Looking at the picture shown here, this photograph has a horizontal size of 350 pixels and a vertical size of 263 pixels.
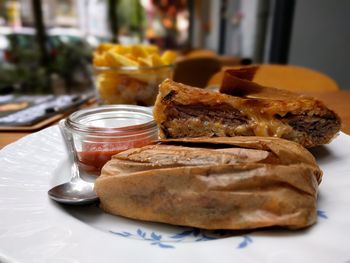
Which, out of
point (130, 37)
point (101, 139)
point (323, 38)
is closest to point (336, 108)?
Result: point (101, 139)

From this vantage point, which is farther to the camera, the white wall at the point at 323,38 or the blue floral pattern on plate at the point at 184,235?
the white wall at the point at 323,38

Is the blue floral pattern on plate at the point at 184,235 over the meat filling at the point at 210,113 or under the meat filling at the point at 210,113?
under

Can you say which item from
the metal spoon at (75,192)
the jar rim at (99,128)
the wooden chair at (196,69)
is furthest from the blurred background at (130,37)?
the metal spoon at (75,192)

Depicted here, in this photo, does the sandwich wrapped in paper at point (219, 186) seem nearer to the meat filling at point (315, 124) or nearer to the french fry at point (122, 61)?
the meat filling at point (315, 124)

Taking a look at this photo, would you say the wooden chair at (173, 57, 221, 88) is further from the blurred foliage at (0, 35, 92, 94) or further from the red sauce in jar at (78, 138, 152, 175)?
the red sauce in jar at (78, 138, 152, 175)

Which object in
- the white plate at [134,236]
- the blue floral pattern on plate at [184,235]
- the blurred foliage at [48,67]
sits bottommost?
the blurred foliage at [48,67]

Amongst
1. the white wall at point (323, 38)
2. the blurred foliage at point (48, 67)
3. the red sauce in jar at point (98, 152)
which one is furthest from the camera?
the blurred foliage at point (48, 67)

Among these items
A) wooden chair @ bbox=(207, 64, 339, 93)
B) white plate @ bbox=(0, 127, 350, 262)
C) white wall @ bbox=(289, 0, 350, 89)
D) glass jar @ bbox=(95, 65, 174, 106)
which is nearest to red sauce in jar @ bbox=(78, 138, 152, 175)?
white plate @ bbox=(0, 127, 350, 262)

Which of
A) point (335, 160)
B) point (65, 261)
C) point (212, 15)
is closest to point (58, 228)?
point (65, 261)
